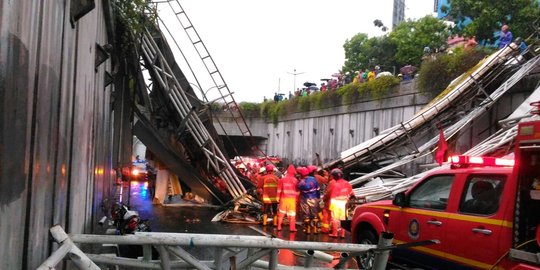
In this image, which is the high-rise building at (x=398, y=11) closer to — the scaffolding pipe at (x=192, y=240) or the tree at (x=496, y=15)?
the tree at (x=496, y=15)

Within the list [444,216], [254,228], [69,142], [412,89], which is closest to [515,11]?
[412,89]

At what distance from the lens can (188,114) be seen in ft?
41.2

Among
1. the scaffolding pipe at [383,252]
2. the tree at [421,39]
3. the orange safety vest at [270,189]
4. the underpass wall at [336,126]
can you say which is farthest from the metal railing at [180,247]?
the tree at [421,39]

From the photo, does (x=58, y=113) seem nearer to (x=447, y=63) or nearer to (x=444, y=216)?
(x=444, y=216)

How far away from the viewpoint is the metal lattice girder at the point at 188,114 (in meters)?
12.1

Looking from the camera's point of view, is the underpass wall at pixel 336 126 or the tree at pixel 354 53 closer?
the underpass wall at pixel 336 126

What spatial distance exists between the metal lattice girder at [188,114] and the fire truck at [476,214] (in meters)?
6.81

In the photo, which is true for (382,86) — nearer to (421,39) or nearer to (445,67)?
(445,67)

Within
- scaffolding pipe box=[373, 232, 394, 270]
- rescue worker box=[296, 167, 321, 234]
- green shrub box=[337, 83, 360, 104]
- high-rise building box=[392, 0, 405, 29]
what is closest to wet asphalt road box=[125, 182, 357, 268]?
rescue worker box=[296, 167, 321, 234]

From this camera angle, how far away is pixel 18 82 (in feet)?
9.84

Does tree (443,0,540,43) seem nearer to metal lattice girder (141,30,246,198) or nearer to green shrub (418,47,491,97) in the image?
green shrub (418,47,491,97)

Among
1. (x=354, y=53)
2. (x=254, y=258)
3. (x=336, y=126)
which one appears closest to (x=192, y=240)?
(x=254, y=258)

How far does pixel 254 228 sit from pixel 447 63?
9439 mm

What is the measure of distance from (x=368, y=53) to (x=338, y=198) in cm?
3838
